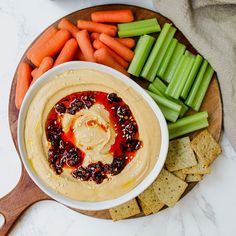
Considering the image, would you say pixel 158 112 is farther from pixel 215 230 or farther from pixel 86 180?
pixel 215 230

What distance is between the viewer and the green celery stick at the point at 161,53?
7.43 feet

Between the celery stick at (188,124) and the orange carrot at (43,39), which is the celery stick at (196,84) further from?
the orange carrot at (43,39)

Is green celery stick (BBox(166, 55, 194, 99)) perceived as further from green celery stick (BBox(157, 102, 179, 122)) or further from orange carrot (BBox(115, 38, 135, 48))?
orange carrot (BBox(115, 38, 135, 48))

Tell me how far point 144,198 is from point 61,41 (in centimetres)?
74

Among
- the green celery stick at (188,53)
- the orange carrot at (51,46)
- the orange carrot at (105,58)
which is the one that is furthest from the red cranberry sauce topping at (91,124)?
the green celery stick at (188,53)

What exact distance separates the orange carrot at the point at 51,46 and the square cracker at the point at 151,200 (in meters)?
0.70

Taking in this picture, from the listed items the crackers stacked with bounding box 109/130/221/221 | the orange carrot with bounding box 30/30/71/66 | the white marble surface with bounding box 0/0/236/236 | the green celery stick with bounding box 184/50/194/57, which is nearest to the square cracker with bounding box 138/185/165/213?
the crackers stacked with bounding box 109/130/221/221

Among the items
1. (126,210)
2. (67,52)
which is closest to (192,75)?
(67,52)

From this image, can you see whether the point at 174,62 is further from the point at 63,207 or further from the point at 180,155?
the point at 63,207

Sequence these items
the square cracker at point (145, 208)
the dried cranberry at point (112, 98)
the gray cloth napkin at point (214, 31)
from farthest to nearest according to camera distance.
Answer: the square cracker at point (145, 208) < the gray cloth napkin at point (214, 31) < the dried cranberry at point (112, 98)

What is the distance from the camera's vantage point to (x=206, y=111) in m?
2.29

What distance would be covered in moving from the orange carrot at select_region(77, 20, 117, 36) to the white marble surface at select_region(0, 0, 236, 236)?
11 cm

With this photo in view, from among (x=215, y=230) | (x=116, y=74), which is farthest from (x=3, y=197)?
(x=215, y=230)

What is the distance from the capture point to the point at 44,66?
2227 millimetres
